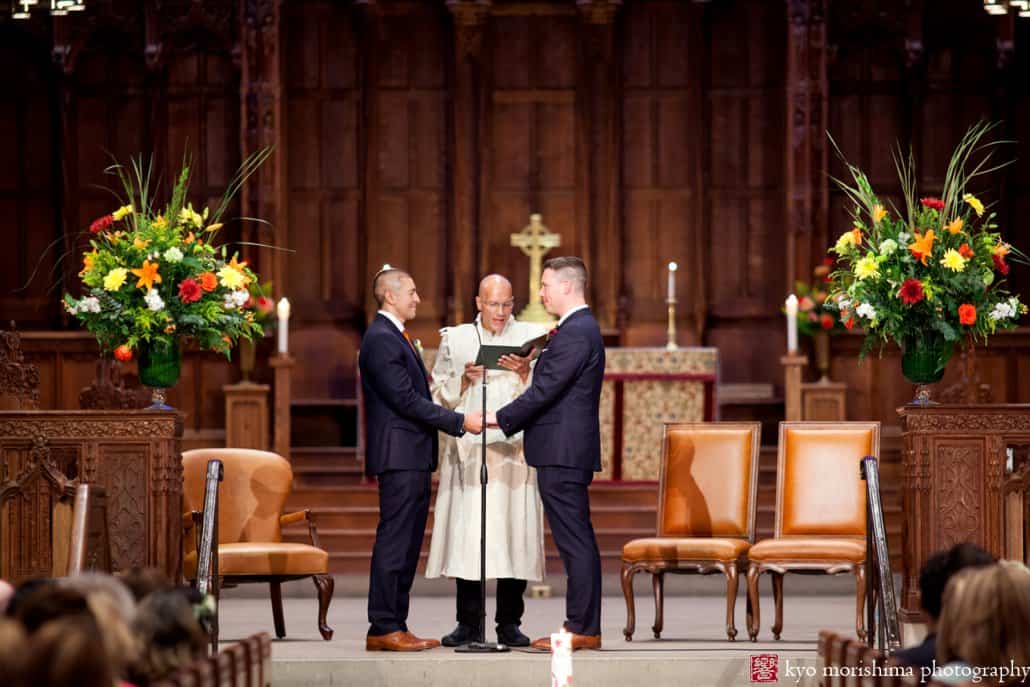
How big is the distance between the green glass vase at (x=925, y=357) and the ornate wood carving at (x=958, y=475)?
0.23m

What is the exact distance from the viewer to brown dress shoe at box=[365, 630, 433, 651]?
7168 mm

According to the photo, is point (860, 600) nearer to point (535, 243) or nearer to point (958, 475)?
point (958, 475)

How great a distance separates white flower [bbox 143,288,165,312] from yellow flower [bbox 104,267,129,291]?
5.2 inches

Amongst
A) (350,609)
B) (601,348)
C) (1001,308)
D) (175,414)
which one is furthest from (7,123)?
(1001,308)

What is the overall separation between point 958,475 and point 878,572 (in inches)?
30.3

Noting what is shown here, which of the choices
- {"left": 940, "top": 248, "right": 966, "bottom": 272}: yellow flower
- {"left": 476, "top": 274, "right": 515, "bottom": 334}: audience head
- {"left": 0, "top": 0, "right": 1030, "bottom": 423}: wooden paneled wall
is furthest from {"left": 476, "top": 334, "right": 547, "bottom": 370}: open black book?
{"left": 0, "top": 0, "right": 1030, "bottom": 423}: wooden paneled wall

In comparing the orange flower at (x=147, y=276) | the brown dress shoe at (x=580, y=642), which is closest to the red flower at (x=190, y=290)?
the orange flower at (x=147, y=276)

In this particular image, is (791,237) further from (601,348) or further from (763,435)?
(601,348)

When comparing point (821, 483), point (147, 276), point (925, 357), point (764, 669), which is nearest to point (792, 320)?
point (821, 483)

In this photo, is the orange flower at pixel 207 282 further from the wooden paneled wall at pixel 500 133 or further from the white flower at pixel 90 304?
the wooden paneled wall at pixel 500 133

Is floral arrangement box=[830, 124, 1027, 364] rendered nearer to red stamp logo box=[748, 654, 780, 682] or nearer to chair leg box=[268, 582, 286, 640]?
red stamp logo box=[748, 654, 780, 682]

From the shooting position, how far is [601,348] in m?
7.37

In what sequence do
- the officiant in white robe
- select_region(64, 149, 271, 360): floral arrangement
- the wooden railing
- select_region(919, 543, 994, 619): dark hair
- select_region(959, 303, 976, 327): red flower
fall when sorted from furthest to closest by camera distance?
select_region(64, 149, 271, 360): floral arrangement
select_region(959, 303, 976, 327): red flower
the officiant in white robe
the wooden railing
select_region(919, 543, 994, 619): dark hair

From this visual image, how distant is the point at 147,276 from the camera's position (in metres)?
7.54
